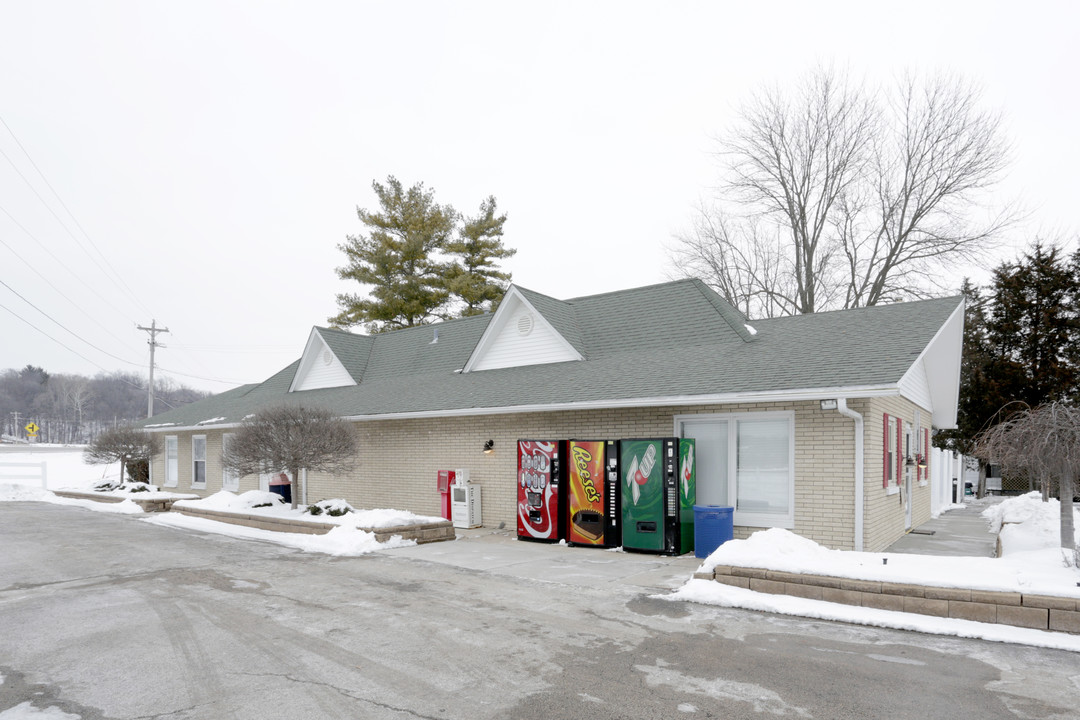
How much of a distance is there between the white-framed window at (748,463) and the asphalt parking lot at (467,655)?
237 centimetres

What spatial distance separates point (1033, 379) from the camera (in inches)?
981

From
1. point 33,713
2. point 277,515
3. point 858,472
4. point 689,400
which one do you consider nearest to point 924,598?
point 858,472

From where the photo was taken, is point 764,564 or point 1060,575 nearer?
point 1060,575

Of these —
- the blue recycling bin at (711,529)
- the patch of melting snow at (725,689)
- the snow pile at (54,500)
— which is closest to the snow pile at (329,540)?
the blue recycling bin at (711,529)

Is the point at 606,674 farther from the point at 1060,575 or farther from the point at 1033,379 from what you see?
the point at 1033,379

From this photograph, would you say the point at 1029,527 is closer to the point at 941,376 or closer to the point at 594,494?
the point at 941,376

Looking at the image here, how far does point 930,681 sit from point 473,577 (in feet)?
19.0

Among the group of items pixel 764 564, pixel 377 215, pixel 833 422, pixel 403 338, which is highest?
pixel 377 215

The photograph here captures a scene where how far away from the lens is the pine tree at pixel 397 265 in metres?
37.0

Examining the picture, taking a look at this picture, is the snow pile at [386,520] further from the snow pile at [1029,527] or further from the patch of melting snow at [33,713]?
the snow pile at [1029,527]

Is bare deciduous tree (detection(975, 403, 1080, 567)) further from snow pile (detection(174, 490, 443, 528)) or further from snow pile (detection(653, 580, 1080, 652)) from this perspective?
snow pile (detection(174, 490, 443, 528))

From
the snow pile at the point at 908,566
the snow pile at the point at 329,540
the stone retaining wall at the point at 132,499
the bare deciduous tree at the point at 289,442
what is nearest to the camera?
the snow pile at the point at 908,566

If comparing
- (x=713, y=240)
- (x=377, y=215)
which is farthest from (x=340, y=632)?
(x=377, y=215)

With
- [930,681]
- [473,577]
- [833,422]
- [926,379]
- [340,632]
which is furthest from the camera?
[926,379]
